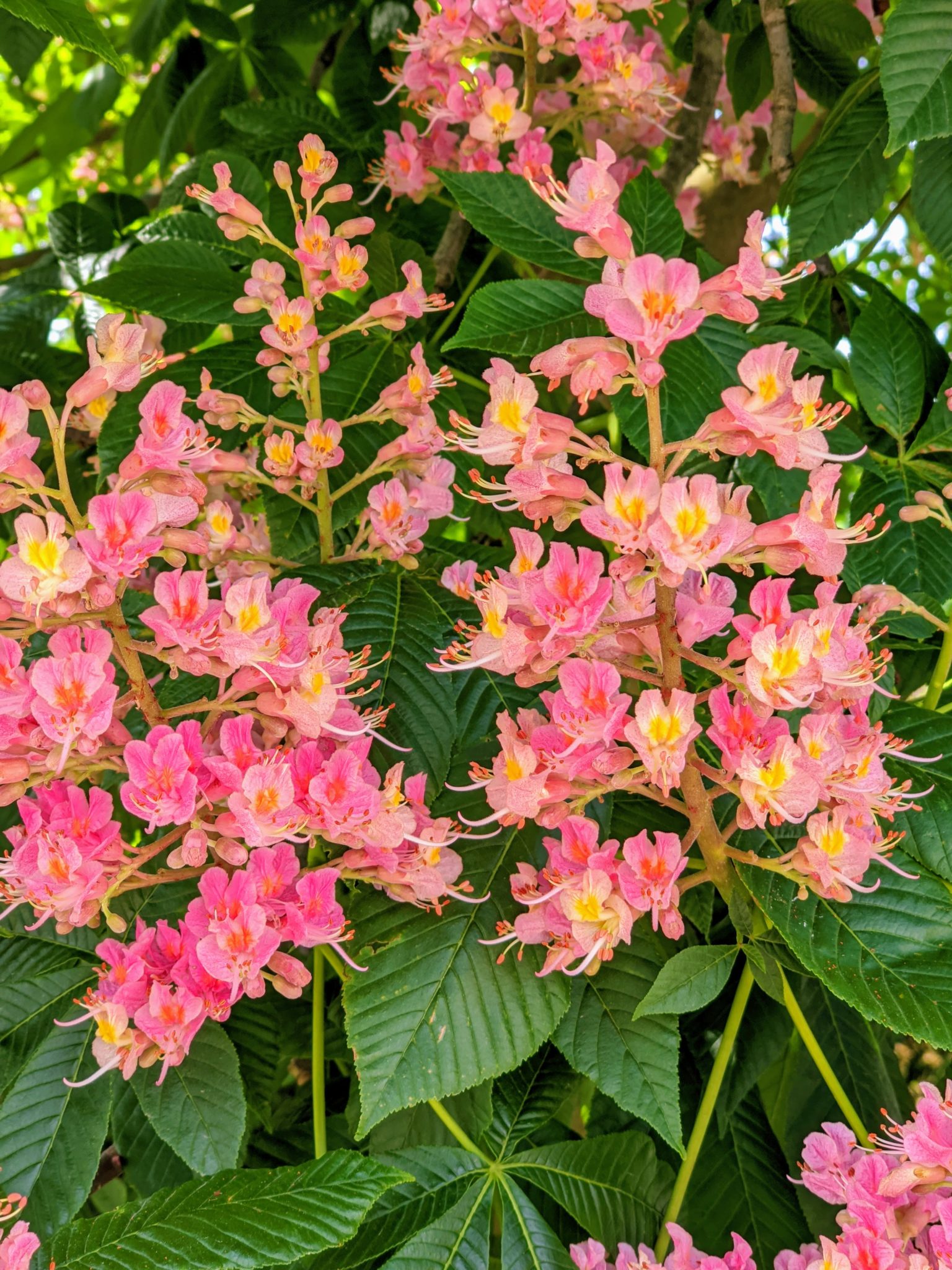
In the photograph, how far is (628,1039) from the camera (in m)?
1.01

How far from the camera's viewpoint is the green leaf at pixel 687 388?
117 centimetres

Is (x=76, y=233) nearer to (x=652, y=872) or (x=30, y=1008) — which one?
(x=30, y=1008)

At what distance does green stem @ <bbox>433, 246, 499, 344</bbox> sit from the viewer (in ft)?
5.33

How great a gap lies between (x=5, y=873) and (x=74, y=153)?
2.51 meters

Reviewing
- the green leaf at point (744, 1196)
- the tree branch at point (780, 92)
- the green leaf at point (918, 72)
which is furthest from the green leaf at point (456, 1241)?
the tree branch at point (780, 92)

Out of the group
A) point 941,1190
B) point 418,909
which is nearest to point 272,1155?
point 418,909

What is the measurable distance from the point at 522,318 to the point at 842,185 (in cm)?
48

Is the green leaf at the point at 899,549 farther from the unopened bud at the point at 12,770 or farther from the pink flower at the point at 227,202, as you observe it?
the unopened bud at the point at 12,770

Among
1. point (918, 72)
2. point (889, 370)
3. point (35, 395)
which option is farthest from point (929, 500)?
point (35, 395)

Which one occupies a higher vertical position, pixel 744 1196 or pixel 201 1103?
pixel 201 1103

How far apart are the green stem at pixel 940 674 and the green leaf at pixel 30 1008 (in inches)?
34.1

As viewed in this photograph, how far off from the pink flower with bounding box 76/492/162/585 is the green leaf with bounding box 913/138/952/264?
1.00m

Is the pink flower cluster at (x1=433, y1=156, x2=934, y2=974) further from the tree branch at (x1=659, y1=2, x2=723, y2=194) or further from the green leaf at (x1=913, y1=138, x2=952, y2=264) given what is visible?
the tree branch at (x1=659, y1=2, x2=723, y2=194)

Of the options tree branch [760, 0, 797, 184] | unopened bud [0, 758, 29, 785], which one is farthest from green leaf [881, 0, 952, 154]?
unopened bud [0, 758, 29, 785]
